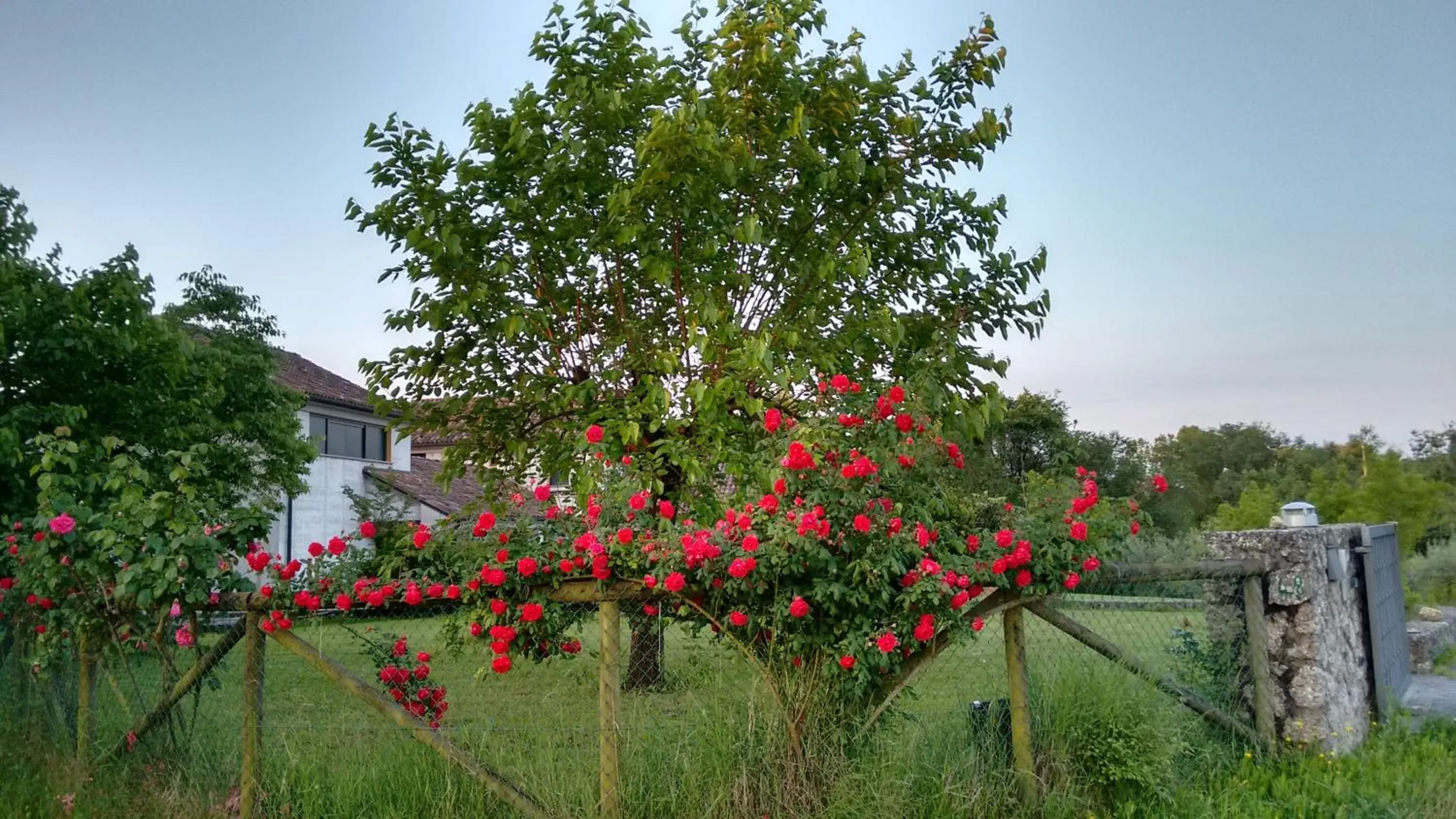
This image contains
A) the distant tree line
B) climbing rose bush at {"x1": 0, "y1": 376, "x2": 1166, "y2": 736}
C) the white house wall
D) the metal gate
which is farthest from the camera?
the white house wall

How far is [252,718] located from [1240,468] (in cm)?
4303

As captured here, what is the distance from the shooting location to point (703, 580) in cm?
327

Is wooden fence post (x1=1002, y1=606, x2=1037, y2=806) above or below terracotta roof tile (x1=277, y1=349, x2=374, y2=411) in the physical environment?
below

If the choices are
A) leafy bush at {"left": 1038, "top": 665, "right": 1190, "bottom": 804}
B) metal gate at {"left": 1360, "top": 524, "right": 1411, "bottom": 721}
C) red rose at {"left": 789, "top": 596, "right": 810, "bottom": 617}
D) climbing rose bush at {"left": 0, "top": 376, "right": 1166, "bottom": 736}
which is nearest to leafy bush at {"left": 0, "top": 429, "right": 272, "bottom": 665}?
climbing rose bush at {"left": 0, "top": 376, "right": 1166, "bottom": 736}

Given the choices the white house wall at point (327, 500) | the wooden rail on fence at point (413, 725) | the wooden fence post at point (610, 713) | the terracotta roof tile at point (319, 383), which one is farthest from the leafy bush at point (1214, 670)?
the white house wall at point (327, 500)

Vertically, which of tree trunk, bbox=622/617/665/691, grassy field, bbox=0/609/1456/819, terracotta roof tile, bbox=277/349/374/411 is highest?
terracotta roof tile, bbox=277/349/374/411

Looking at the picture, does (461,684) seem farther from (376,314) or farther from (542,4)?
(542,4)

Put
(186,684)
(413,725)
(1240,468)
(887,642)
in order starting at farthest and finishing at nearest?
(1240,468), (186,684), (413,725), (887,642)

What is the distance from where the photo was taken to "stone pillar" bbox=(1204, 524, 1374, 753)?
430cm

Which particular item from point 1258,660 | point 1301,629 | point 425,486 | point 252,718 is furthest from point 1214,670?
point 425,486

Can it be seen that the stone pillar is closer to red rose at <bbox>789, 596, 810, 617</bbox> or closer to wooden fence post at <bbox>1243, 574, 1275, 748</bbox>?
wooden fence post at <bbox>1243, 574, 1275, 748</bbox>

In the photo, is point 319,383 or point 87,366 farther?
point 319,383

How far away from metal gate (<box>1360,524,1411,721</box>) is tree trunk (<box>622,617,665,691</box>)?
3.87 meters

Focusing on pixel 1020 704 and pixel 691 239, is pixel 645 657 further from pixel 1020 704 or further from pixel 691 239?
pixel 691 239
